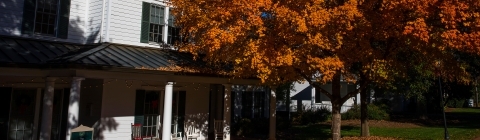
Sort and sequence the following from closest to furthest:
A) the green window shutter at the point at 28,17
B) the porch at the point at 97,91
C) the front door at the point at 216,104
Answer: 1. the porch at the point at 97,91
2. the green window shutter at the point at 28,17
3. the front door at the point at 216,104

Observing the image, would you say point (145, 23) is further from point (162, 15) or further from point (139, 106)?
point (139, 106)

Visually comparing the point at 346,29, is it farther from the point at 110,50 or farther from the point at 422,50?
the point at 110,50

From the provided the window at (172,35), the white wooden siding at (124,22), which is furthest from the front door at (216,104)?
the white wooden siding at (124,22)

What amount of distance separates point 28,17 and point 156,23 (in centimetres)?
410

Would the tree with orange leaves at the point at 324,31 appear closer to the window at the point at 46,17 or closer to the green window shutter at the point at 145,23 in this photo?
the green window shutter at the point at 145,23

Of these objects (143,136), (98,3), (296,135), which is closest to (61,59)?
(98,3)

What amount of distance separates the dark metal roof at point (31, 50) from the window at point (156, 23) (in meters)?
2.28

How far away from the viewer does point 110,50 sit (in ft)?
40.0

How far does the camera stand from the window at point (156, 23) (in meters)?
14.4

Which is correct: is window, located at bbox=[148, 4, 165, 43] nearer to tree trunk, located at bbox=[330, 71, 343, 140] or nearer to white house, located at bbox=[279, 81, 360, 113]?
tree trunk, located at bbox=[330, 71, 343, 140]

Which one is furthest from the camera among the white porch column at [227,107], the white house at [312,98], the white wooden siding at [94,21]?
the white house at [312,98]

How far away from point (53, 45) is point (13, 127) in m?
2.74

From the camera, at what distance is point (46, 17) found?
12641 mm

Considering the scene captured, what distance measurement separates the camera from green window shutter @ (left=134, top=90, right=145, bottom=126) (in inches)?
561
